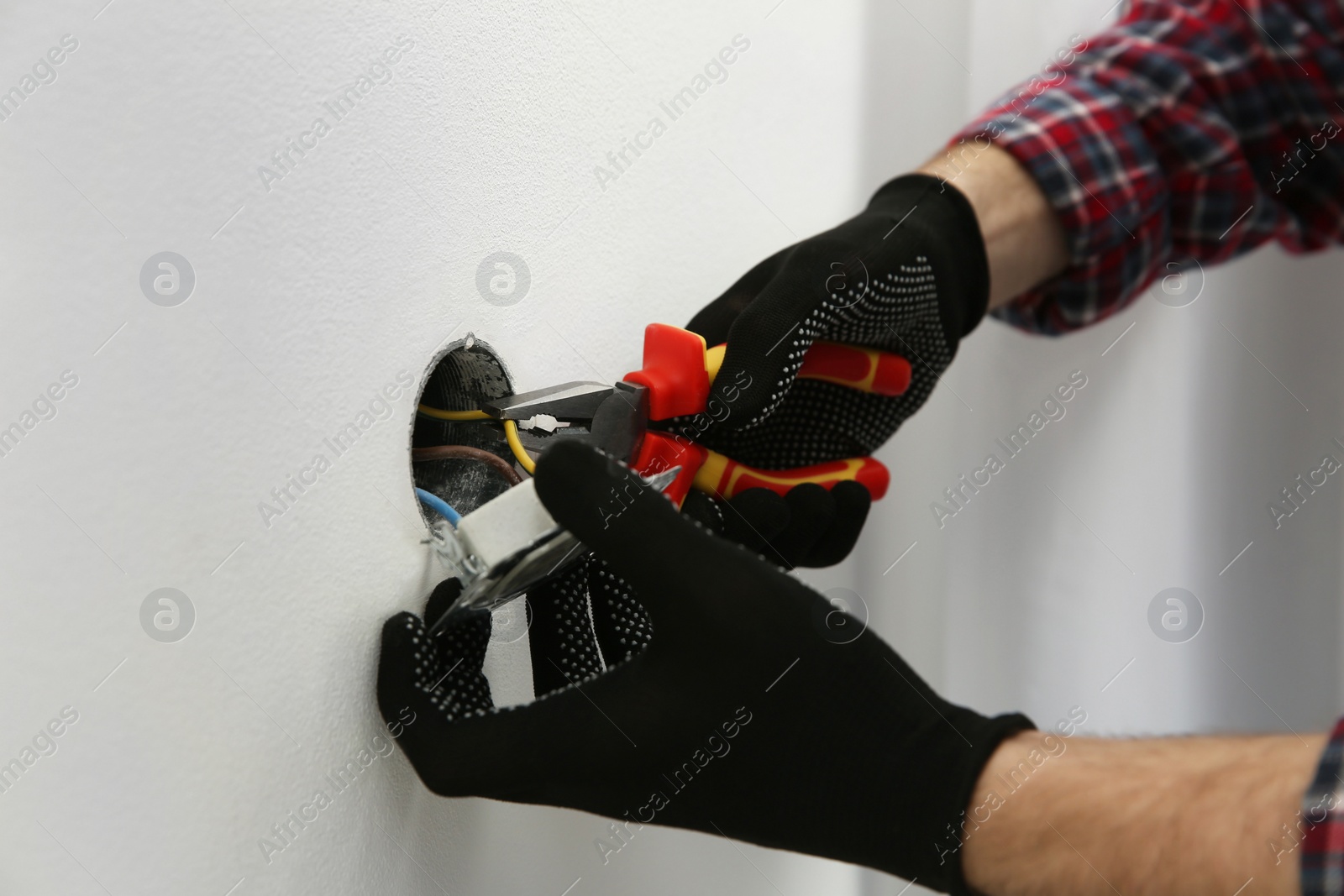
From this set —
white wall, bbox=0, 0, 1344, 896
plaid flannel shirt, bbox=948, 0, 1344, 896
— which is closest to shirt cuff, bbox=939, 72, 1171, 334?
plaid flannel shirt, bbox=948, 0, 1344, 896

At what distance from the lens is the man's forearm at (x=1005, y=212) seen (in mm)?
670

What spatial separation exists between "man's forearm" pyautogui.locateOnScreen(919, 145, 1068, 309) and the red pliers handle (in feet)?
0.43

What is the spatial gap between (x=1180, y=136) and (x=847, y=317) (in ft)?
1.09

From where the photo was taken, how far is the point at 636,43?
0.64 metres

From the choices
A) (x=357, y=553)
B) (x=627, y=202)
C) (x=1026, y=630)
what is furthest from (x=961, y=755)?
(x=1026, y=630)

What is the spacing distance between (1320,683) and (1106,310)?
1.31 ft

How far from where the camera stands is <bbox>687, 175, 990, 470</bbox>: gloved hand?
56cm

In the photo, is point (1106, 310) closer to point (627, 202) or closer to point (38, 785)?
point (627, 202)

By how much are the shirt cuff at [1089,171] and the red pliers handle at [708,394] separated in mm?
178

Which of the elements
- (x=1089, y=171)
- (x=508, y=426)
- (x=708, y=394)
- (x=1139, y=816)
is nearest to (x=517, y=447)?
(x=508, y=426)

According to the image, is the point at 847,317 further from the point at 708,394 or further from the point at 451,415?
the point at 451,415

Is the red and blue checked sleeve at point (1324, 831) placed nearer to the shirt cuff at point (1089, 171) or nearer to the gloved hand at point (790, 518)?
the gloved hand at point (790, 518)

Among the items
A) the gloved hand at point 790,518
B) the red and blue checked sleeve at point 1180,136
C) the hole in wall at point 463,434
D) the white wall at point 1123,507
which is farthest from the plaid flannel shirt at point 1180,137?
the hole in wall at point 463,434

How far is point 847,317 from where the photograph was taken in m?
0.58
